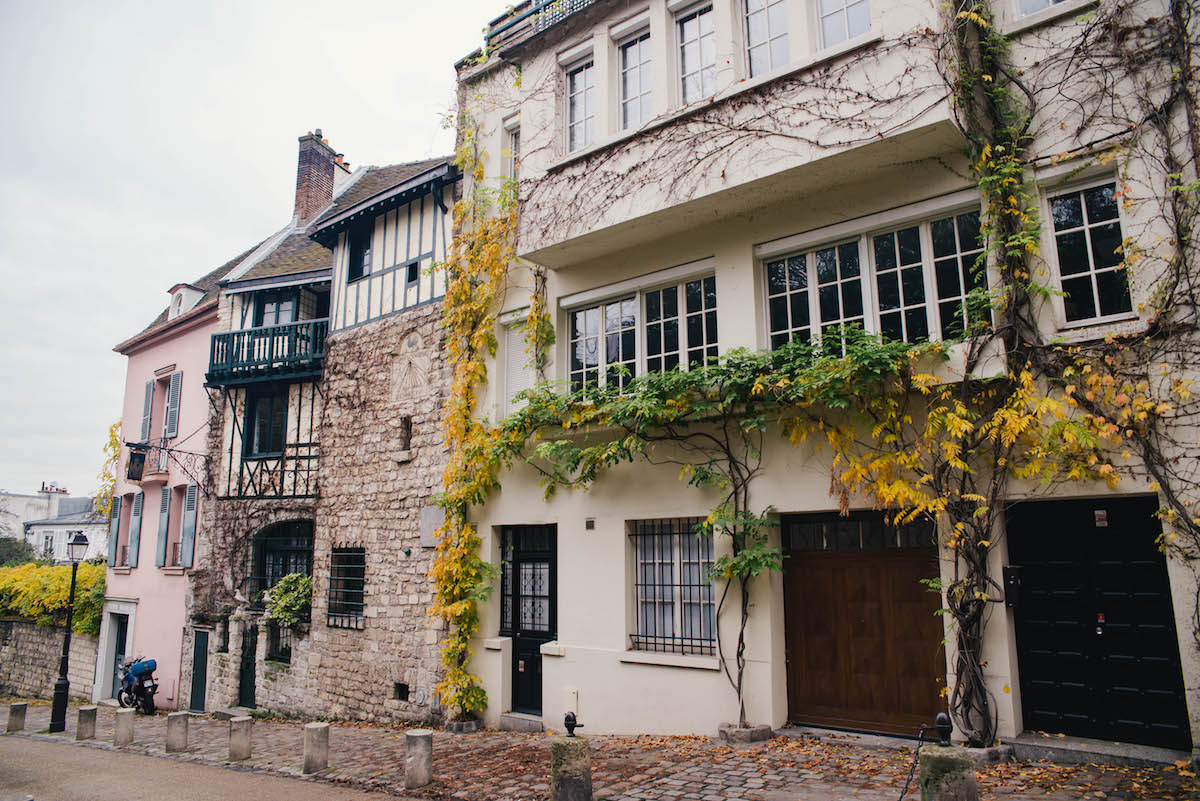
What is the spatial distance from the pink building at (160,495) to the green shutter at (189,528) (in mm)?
21

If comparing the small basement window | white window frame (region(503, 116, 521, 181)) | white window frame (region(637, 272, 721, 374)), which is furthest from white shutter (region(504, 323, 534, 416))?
the small basement window

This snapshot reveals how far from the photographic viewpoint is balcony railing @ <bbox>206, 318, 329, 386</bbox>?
599 inches

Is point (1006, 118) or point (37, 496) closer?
point (1006, 118)

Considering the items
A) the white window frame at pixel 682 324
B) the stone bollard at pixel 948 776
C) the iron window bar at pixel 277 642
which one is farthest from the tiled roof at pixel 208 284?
the stone bollard at pixel 948 776

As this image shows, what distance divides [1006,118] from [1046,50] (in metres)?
0.67

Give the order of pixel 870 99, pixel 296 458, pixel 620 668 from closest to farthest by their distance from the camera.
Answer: pixel 870 99
pixel 620 668
pixel 296 458

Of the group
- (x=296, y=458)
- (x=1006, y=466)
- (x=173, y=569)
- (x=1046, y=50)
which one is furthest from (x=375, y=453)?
(x=1046, y=50)

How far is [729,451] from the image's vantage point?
8344mm

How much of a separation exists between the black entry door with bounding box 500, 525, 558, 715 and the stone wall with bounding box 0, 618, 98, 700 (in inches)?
575

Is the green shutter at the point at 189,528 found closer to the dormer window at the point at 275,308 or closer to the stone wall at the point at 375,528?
the stone wall at the point at 375,528

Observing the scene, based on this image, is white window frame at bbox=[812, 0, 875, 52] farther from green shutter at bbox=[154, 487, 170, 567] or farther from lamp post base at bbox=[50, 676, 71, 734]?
green shutter at bbox=[154, 487, 170, 567]

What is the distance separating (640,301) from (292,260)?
11109mm

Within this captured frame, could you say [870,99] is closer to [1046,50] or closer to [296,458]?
[1046,50]

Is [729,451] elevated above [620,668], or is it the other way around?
[729,451]
